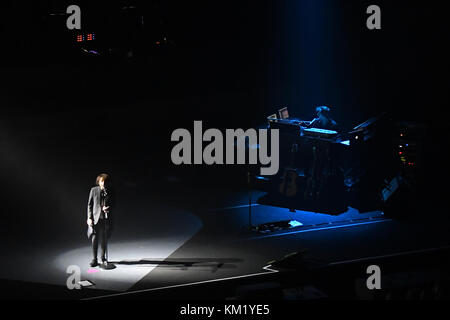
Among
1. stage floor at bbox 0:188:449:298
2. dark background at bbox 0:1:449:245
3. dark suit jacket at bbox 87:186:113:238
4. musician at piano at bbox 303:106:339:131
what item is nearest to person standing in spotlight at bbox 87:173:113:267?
dark suit jacket at bbox 87:186:113:238

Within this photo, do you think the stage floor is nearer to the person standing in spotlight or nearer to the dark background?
the person standing in spotlight

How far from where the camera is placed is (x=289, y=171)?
10070 mm

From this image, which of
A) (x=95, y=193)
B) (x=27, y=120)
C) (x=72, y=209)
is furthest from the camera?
(x=27, y=120)

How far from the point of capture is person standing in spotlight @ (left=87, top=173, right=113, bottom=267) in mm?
7566

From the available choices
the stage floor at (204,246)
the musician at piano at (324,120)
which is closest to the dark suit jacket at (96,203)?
the stage floor at (204,246)

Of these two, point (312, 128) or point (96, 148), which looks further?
point (96, 148)

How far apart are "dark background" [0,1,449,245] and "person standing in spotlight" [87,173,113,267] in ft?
7.59

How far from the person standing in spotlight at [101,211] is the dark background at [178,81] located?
231 centimetres

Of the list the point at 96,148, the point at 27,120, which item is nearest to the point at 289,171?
the point at 96,148

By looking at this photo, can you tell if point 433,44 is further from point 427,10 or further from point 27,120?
point 27,120

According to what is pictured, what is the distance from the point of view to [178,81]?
12.0 metres

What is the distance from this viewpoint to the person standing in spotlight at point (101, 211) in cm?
757

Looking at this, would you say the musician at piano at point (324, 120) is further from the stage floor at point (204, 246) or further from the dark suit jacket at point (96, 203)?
the dark suit jacket at point (96, 203)

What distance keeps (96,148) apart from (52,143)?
2.51 ft
